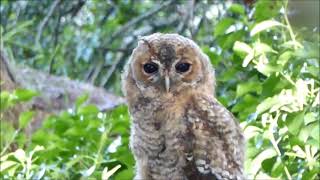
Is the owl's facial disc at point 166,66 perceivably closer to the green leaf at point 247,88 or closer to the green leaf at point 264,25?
the green leaf at point 264,25

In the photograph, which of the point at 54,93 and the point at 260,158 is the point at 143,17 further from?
the point at 260,158

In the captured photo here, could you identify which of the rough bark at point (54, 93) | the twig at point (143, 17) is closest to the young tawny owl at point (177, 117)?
the twig at point (143, 17)

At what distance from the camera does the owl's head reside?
2930mm

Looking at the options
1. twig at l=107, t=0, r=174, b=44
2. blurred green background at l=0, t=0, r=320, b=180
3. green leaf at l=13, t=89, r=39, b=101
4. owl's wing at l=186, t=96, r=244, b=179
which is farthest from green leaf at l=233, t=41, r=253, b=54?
twig at l=107, t=0, r=174, b=44

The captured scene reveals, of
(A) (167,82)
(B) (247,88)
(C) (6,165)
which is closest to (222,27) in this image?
(B) (247,88)

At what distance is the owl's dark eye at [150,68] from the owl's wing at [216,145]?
0.28 m

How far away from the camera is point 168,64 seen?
3.03 m

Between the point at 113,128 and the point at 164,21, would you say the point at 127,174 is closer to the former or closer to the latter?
the point at 113,128

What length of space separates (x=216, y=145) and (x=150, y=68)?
0.40m

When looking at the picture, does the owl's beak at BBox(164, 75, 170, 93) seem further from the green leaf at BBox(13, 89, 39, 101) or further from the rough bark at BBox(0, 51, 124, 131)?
the rough bark at BBox(0, 51, 124, 131)

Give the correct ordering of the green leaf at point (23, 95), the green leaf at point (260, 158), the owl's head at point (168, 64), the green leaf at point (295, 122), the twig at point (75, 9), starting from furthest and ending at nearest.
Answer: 1. the twig at point (75, 9)
2. the green leaf at point (23, 95)
3. the green leaf at point (260, 158)
4. the green leaf at point (295, 122)
5. the owl's head at point (168, 64)

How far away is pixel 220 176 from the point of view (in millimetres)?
2686

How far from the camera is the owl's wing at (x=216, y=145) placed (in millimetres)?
2691

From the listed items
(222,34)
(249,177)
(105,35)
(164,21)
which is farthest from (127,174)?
(105,35)
